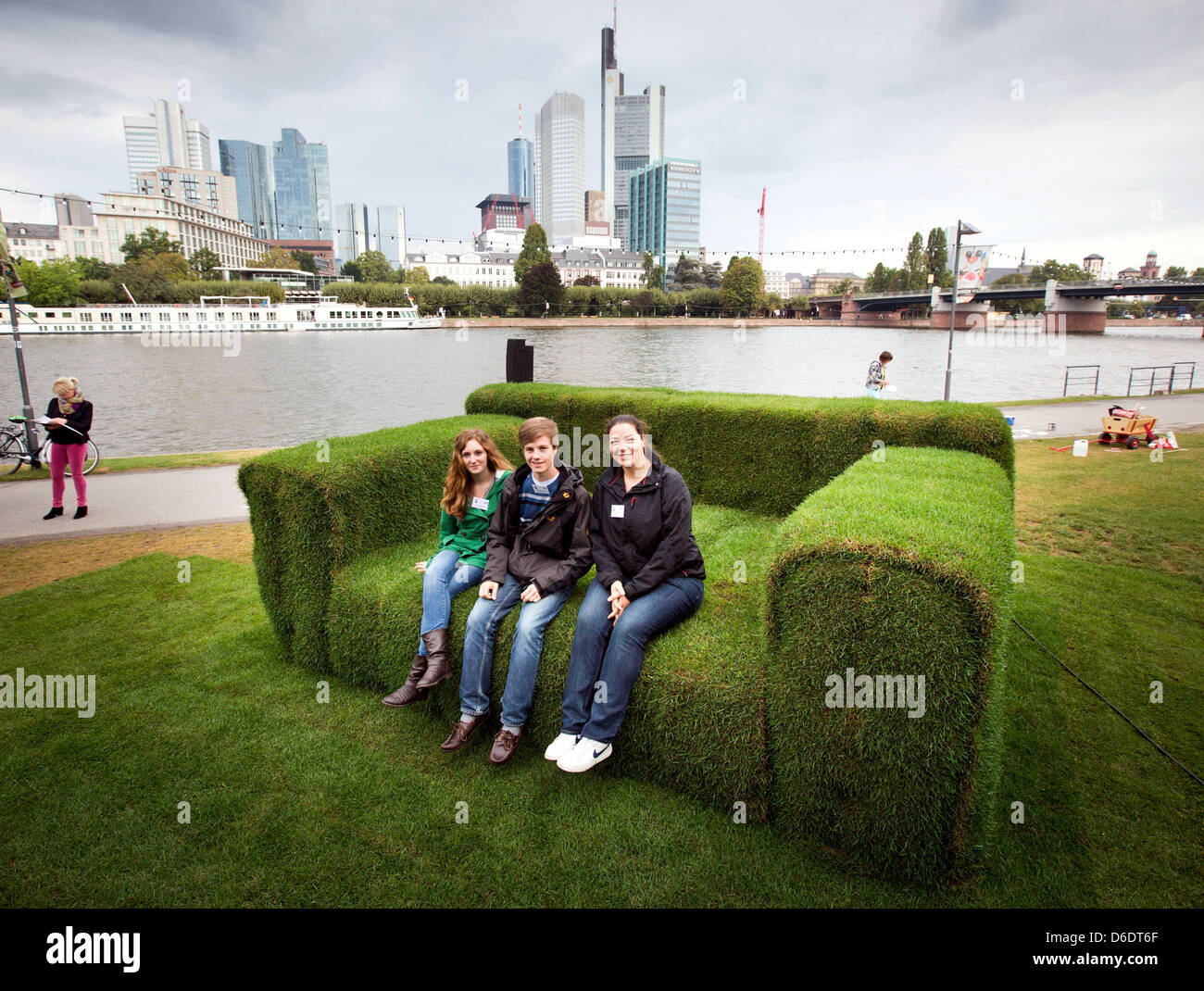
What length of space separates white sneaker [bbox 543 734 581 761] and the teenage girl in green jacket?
1.00 metres

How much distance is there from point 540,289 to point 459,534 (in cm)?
9028

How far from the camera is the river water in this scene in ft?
77.8

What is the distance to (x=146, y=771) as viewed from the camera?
12.1 ft

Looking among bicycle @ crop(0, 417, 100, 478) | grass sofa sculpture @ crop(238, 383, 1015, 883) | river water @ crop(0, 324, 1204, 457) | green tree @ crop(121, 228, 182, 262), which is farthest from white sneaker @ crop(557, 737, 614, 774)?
green tree @ crop(121, 228, 182, 262)

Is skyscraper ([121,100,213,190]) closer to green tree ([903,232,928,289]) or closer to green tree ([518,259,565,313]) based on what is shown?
green tree ([518,259,565,313])

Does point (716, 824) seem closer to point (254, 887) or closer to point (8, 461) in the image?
point (254, 887)

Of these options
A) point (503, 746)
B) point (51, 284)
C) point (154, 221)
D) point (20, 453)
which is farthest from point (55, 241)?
point (503, 746)

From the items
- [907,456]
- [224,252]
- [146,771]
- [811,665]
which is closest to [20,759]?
[146,771]

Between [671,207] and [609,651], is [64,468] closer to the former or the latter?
[609,651]

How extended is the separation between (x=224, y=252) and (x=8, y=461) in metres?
154

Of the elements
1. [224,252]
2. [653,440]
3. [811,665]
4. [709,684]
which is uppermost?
[224,252]

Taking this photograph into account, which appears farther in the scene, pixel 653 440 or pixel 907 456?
pixel 653 440

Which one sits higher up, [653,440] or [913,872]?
[653,440]
